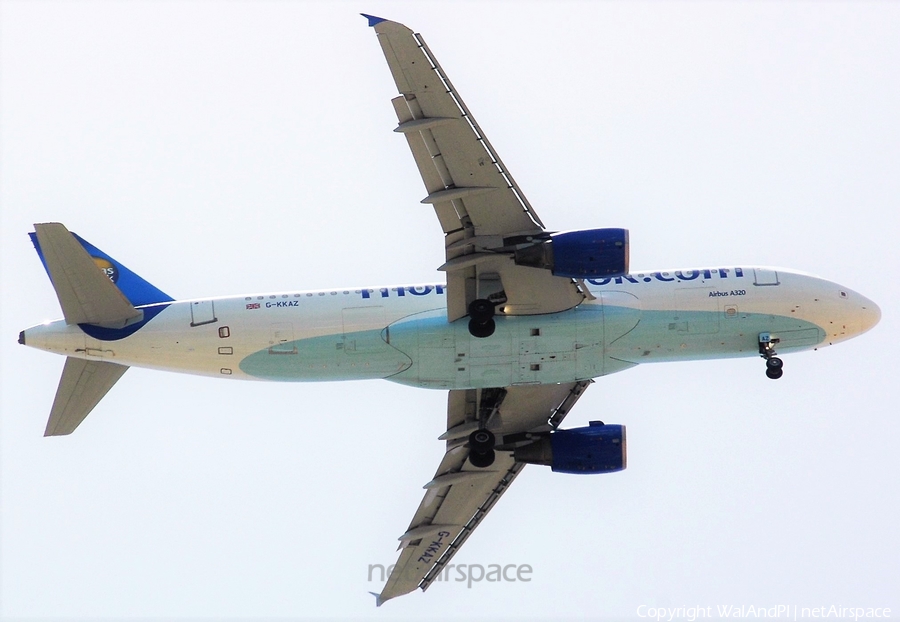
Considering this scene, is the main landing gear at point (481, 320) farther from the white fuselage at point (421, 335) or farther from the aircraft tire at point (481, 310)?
the white fuselage at point (421, 335)

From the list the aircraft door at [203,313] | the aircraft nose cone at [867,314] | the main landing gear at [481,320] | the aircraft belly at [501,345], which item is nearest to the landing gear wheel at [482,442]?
the aircraft belly at [501,345]

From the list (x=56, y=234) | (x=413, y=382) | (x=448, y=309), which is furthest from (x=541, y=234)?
(x=56, y=234)

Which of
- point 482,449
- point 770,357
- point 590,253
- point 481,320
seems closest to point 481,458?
point 482,449

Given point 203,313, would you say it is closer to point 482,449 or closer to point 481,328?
point 481,328

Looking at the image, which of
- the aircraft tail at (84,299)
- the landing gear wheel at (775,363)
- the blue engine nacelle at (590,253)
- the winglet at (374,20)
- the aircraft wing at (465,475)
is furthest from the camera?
the aircraft wing at (465,475)

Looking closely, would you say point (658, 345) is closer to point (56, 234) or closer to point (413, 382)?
point (413, 382)

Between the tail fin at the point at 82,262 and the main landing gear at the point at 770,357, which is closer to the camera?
the tail fin at the point at 82,262

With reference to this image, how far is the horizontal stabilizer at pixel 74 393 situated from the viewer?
3978 centimetres

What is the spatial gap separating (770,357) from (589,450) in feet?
22.0

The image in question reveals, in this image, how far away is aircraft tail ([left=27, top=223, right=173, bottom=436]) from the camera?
3750 centimetres

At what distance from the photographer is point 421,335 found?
129 feet

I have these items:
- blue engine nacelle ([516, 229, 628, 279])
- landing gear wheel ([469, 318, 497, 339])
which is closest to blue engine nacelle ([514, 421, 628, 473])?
landing gear wheel ([469, 318, 497, 339])

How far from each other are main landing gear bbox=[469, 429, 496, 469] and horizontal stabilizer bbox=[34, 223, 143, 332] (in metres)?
11.4

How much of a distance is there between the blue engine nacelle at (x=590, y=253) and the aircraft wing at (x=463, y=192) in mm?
1115
